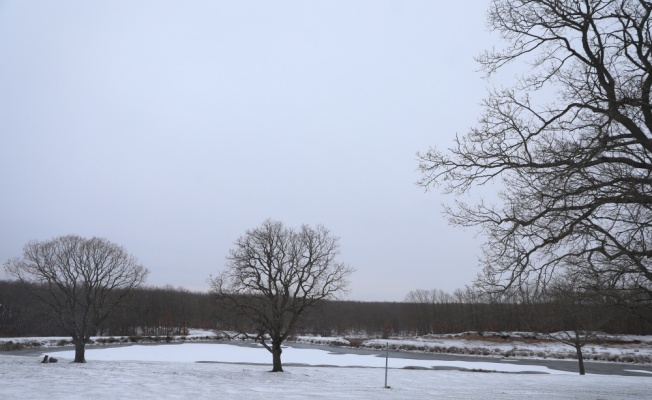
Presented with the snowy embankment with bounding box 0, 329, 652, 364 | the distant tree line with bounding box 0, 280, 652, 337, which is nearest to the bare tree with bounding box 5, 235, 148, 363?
the snowy embankment with bounding box 0, 329, 652, 364

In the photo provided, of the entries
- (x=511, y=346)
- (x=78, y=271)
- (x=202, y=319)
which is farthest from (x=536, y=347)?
(x=202, y=319)

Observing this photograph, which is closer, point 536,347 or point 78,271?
point 78,271

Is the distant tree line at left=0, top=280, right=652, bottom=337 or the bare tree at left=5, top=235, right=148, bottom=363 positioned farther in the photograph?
the distant tree line at left=0, top=280, right=652, bottom=337

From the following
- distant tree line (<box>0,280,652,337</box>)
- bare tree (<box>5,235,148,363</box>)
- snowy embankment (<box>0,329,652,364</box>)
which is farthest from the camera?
distant tree line (<box>0,280,652,337</box>)

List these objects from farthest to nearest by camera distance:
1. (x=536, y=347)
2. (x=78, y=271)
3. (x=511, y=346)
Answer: (x=511, y=346)
(x=536, y=347)
(x=78, y=271)

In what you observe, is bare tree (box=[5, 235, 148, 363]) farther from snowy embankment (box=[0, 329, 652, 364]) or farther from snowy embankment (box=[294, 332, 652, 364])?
snowy embankment (box=[294, 332, 652, 364])

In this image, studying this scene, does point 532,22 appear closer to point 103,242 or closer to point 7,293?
point 103,242

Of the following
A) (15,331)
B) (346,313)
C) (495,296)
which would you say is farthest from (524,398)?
(346,313)

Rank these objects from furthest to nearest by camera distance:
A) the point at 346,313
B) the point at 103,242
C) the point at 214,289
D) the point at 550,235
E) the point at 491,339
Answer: the point at 346,313
the point at 491,339
the point at 103,242
the point at 214,289
the point at 550,235

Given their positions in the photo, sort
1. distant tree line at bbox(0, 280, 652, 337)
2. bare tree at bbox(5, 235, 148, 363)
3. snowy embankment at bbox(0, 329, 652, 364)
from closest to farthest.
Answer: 1. bare tree at bbox(5, 235, 148, 363)
2. snowy embankment at bbox(0, 329, 652, 364)
3. distant tree line at bbox(0, 280, 652, 337)

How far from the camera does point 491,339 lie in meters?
85.9

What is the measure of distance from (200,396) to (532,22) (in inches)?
509

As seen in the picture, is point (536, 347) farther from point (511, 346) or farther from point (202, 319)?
point (202, 319)

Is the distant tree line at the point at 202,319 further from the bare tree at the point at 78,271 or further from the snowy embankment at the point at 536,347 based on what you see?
the bare tree at the point at 78,271
